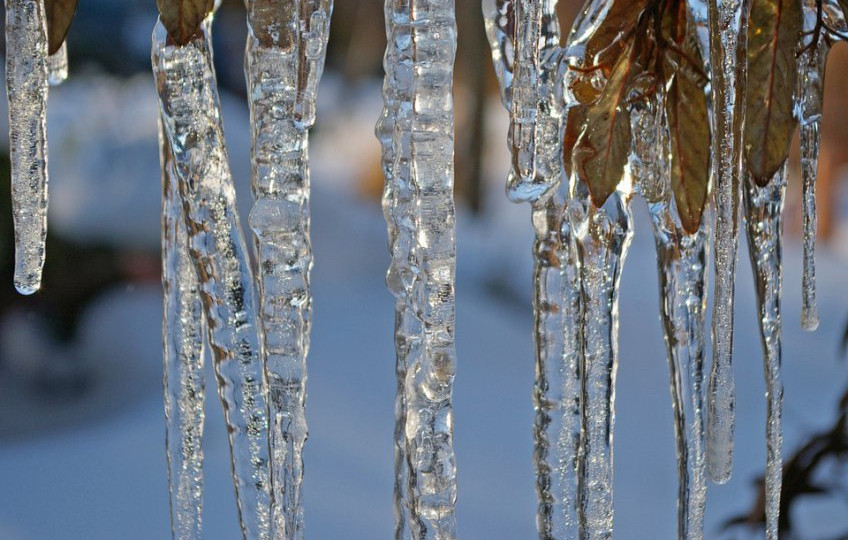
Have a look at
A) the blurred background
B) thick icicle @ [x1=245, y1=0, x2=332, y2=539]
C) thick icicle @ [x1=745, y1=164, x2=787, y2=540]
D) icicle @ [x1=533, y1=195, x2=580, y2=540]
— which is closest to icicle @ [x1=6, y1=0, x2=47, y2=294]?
thick icicle @ [x1=245, y1=0, x2=332, y2=539]

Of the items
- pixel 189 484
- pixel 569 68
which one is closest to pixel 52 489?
pixel 189 484

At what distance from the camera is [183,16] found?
0.37m

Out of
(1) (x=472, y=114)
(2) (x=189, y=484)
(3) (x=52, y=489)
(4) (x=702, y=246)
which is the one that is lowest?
(3) (x=52, y=489)

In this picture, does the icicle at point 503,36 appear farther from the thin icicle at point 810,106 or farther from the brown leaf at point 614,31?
the thin icicle at point 810,106

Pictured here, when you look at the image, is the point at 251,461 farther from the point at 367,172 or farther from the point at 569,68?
the point at 367,172

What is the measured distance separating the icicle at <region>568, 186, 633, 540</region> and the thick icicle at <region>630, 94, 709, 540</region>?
20 millimetres

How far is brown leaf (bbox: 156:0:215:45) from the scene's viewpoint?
1.21ft

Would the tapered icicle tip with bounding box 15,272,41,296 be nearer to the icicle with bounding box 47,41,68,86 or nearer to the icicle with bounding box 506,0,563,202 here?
the icicle with bounding box 47,41,68,86

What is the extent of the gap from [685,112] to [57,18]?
285mm

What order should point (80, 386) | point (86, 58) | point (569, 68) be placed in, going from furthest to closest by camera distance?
point (86, 58), point (80, 386), point (569, 68)

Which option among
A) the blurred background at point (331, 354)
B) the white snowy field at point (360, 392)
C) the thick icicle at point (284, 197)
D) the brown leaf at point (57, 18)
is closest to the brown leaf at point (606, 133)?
the thick icicle at point (284, 197)

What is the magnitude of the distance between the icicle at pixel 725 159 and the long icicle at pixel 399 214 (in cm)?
13

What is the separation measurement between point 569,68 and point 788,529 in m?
0.81

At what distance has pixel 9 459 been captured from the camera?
9.34 feet
